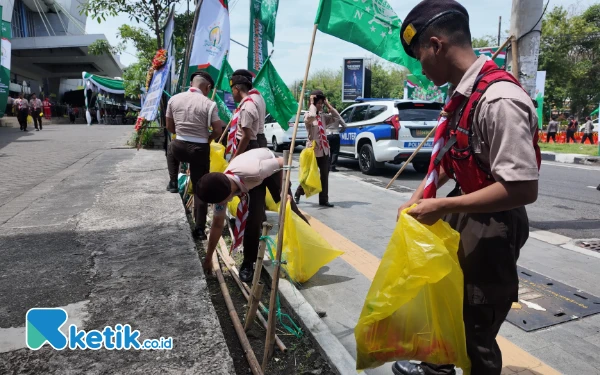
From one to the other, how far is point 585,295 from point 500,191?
2467 millimetres

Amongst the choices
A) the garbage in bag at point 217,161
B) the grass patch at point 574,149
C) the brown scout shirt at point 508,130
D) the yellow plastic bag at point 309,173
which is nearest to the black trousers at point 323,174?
the yellow plastic bag at point 309,173

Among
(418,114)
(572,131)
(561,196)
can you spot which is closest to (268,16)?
(418,114)

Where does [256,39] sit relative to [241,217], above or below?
above

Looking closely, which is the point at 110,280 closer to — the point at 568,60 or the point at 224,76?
the point at 224,76

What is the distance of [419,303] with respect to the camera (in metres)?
1.69

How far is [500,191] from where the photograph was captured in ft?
4.75

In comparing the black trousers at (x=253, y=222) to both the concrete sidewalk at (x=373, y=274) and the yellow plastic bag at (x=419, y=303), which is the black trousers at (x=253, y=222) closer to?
the concrete sidewalk at (x=373, y=274)

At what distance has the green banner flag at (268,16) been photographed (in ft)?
27.6

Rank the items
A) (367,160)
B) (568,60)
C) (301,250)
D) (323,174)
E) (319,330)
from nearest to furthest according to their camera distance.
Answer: (319,330), (301,250), (323,174), (367,160), (568,60)

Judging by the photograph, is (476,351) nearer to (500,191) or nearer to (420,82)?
(500,191)

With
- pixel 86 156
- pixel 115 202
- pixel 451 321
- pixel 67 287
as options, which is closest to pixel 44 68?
pixel 86 156

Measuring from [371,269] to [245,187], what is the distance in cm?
150

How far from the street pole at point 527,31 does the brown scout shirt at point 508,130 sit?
4277 mm

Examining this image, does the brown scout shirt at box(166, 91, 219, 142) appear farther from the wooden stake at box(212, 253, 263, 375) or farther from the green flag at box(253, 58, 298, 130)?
the wooden stake at box(212, 253, 263, 375)
